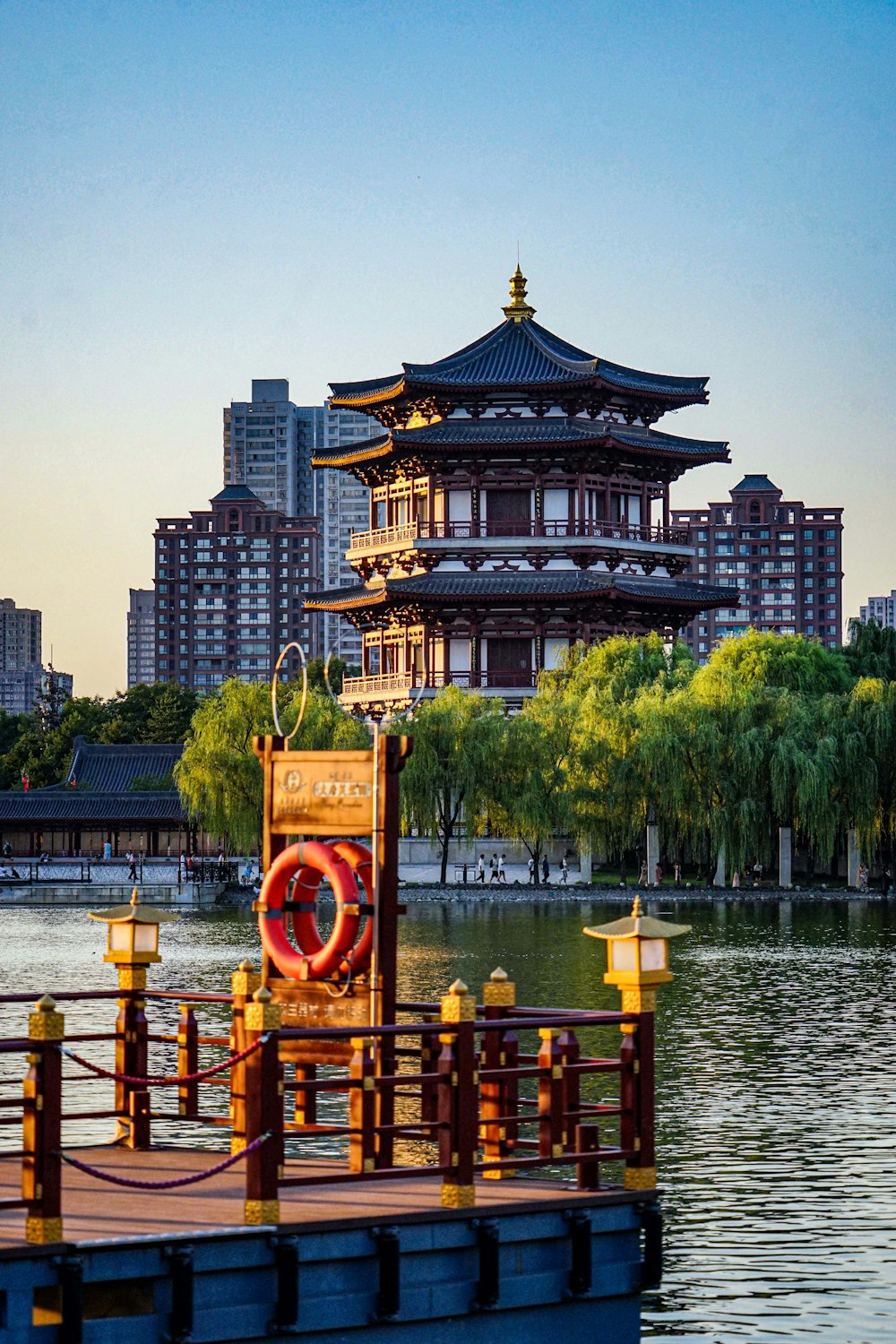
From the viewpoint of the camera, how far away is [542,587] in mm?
56844

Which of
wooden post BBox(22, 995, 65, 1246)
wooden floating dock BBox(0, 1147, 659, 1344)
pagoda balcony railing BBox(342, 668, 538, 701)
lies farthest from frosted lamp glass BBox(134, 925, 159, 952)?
pagoda balcony railing BBox(342, 668, 538, 701)

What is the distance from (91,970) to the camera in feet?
108

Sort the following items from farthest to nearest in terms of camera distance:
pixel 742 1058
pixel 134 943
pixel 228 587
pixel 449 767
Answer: pixel 228 587
pixel 449 767
pixel 742 1058
pixel 134 943

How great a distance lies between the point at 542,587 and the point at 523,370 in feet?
21.9

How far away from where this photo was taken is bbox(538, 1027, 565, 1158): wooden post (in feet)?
31.9

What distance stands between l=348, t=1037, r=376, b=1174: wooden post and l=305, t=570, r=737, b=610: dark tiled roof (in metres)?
46.8

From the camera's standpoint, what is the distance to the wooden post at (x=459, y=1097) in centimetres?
905

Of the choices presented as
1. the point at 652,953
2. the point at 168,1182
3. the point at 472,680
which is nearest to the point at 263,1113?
the point at 168,1182

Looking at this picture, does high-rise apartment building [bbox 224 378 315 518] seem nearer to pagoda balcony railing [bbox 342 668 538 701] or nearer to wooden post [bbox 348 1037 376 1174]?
pagoda balcony railing [bbox 342 668 538 701]

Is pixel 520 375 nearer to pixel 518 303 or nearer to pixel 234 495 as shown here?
pixel 518 303

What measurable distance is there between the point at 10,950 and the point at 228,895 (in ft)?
49.6

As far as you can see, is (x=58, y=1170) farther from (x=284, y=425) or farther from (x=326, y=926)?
(x=284, y=425)

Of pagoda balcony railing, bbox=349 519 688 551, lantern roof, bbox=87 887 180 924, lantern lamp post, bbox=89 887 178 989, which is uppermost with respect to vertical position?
pagoda balcony railing, bbox=349 519 688 551

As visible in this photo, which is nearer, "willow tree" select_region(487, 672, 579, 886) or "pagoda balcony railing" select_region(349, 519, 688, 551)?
"willow tree" select_region(487, 672, 579, 886)
